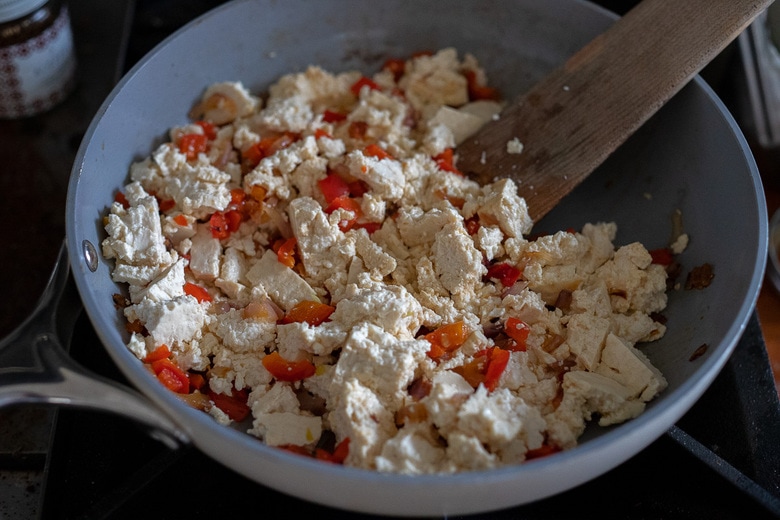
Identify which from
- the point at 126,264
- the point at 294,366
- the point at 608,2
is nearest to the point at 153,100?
the point at 126,264

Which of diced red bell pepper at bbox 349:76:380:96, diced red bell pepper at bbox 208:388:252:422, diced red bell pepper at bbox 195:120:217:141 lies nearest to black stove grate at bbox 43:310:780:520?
diced red bell pepper at bbox 208:388:252:422

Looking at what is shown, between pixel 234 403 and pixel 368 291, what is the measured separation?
0.98ft

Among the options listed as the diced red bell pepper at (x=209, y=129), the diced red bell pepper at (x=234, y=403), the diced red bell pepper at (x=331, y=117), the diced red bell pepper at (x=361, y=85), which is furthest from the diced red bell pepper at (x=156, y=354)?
the diced red bell pepper at (x=361, y=85)

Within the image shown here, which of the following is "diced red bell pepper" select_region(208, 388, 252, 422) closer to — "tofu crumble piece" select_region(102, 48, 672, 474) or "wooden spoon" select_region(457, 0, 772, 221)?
"tofu crumble piece" select_region(102, 48, 672, 474)

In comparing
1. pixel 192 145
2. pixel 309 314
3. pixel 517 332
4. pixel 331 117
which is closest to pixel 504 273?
pixel 517 332

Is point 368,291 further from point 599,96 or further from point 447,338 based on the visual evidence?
point 599,96

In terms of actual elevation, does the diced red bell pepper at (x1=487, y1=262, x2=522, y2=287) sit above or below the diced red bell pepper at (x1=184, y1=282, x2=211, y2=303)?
above

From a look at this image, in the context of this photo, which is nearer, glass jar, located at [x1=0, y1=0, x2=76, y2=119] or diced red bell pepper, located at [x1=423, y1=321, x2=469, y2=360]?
diced red bell pepper, located at [x1=423, y1=321, x2=469, y2=360]

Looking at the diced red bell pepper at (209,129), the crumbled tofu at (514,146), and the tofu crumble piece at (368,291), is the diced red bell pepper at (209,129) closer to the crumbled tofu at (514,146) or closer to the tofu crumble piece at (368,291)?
the tofu crumble piece at (368,291)

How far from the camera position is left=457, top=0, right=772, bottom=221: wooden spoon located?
1.39 meters

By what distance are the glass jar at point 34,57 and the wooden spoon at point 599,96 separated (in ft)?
3.30

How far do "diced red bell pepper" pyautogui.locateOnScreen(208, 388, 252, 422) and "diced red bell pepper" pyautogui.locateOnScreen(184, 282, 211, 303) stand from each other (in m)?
0.18

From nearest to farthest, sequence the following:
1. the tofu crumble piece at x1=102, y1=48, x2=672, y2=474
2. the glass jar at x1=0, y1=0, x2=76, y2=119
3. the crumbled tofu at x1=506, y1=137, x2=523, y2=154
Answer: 1. the tofu crumble piece at x1=102, y1=48, x2=672, y2=474
2. the crumbled tofu at x1=506, y1=137, x2=523, y2=154
3. the glass jar at x1=0, y1=0, x2=76, y2=119

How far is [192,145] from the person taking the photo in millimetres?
1497
